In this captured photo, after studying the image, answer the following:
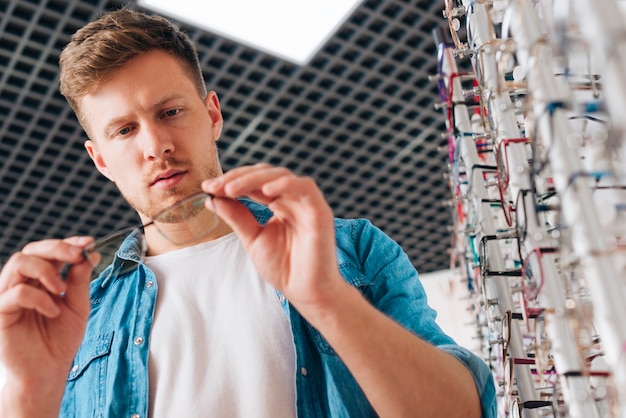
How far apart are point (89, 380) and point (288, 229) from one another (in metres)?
0.44

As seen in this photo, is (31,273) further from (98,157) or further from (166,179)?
(98,157)

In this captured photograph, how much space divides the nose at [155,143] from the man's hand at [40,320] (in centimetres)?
23

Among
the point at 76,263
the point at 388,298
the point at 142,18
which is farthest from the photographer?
the point at 142,18

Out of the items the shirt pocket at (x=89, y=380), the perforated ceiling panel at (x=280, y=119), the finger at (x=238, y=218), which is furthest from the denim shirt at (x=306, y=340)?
the perforated ceiling panel at (x=280, y=119)

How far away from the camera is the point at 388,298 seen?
3.16 feet

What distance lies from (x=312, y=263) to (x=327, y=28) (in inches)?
113

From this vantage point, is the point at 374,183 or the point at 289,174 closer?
the point at 289,174

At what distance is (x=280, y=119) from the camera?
13.6 ft

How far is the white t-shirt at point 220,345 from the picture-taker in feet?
2.99

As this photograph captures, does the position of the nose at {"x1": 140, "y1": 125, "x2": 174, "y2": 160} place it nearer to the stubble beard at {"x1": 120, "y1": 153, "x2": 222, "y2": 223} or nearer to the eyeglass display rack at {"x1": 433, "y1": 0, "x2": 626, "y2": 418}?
the stubble beard at {"x1": 120, "y1": 153, "x2": 222, "y2": 223}

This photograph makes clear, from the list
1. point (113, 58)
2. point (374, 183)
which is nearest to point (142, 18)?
point (113, 58)

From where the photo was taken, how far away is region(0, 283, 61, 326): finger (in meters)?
0.80

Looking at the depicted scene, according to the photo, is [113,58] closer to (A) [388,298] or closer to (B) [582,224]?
(A) [388,298]

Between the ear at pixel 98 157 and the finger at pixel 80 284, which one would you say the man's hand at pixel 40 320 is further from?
the ear at pixel 98 157
